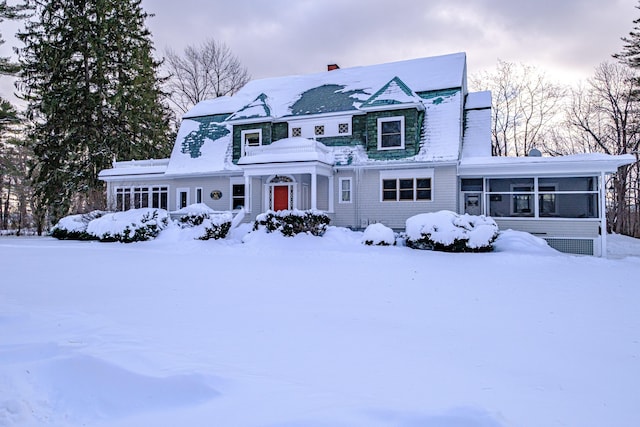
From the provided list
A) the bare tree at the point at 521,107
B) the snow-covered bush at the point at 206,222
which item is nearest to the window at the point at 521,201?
the snow-covered bush at the point at 206,222

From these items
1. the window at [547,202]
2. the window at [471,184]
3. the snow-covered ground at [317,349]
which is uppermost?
the window at [471,184]

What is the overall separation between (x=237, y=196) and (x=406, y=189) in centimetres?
818

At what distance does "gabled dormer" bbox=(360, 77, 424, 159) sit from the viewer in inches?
683

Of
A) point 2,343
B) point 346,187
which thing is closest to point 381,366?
point 2,343

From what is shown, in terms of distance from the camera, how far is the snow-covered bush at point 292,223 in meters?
15.2

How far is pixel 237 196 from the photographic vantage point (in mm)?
20281

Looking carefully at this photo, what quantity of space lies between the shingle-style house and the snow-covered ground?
23.5 ft

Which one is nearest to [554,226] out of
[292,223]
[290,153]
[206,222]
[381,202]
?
[381,202]

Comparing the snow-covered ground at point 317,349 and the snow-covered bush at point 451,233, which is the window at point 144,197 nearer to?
the snow-covered ground at point 317,349

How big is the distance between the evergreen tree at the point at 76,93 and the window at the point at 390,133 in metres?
18.0

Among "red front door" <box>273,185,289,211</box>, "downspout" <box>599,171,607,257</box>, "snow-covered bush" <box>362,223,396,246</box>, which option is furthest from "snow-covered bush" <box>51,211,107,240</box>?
"downspout" <box>599,171,607,257</box>

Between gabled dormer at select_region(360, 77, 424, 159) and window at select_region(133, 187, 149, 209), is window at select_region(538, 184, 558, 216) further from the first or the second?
window at select_region(133, 187, 149, 209)

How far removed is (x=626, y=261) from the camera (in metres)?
12.1

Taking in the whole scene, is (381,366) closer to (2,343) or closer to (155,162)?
(2,343)
